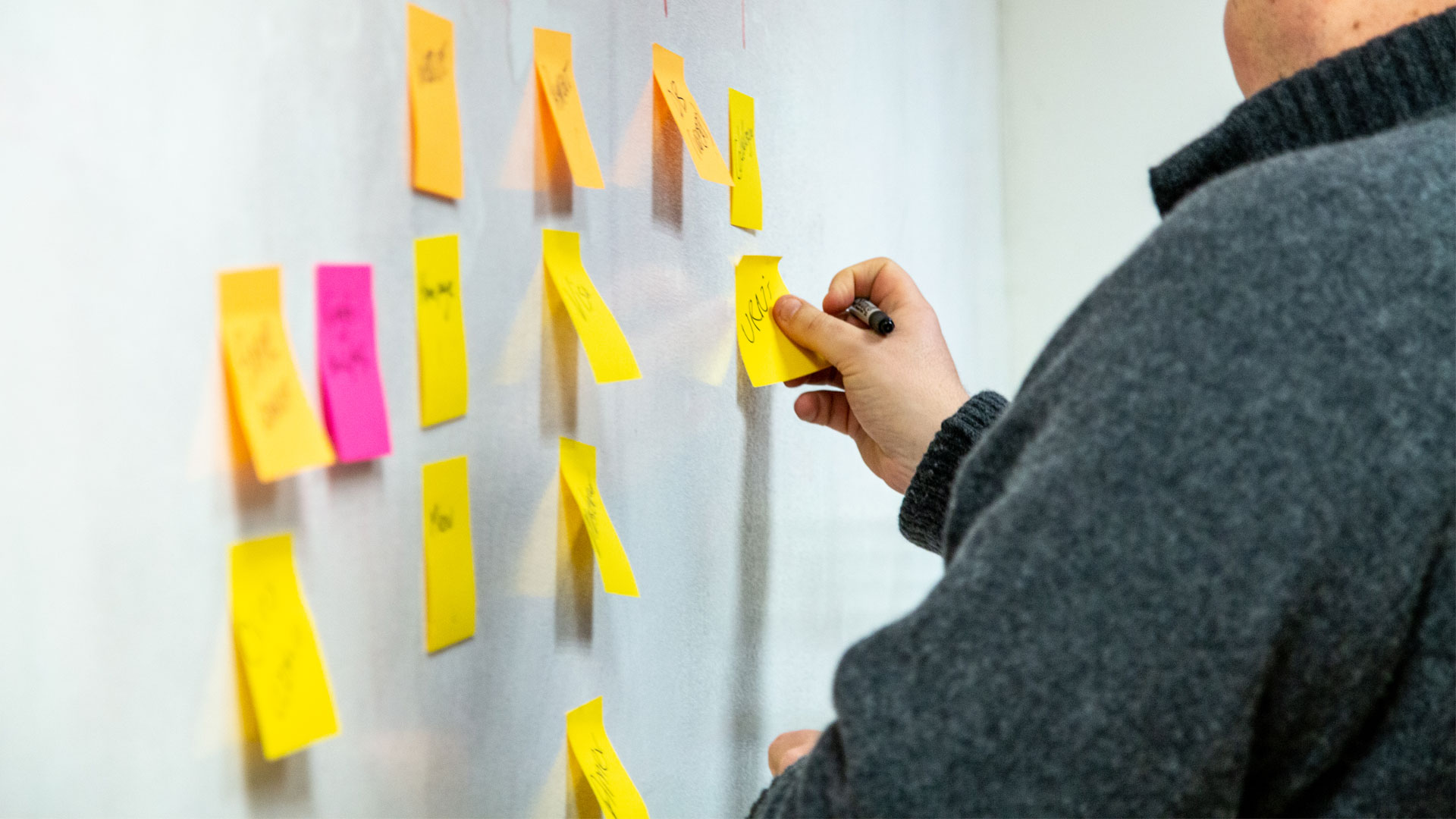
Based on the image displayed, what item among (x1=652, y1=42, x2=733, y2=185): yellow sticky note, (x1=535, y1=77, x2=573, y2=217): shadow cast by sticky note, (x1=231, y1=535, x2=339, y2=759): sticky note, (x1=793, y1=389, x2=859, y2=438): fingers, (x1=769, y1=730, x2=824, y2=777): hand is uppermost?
(x1=652, y1=42, x2=733, y2=185): yellow sticky note

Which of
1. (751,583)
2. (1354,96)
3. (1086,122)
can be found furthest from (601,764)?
(1086,122)

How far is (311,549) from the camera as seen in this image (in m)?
0.45

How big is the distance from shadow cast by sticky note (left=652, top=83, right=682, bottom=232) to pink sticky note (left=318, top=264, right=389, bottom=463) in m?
0.25

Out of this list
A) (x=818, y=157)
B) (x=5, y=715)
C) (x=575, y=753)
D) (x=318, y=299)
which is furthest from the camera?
(x=818, y=157)

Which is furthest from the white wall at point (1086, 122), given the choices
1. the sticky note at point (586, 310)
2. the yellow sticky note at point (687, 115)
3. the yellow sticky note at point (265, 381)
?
the yellow sticky note at point (265, 381)

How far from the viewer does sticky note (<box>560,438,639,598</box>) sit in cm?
61

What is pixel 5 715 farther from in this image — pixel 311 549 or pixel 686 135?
pixel 686 135

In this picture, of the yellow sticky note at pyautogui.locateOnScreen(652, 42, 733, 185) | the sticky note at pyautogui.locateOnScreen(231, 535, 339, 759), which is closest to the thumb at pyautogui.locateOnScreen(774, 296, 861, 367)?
the yellow sticky note at pyautogui.locateOnScreen(652, 42, 733, 185)

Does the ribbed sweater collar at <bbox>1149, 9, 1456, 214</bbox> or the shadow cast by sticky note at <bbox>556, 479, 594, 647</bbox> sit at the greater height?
the ribbed sweater collar at <bbox>1149, 9, 1456, 214</bbox>

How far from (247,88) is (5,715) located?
244mm

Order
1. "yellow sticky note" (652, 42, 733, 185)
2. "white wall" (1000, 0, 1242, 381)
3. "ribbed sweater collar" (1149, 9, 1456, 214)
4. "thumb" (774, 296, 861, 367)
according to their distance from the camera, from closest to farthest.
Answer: "ribbed sweater collar" (1149, 9, 1456, 214), "yellow sticky note" (652, 42, 733, 185), "thumb" (774, 296, 861, 367), "white wall" (1000, 0, 1242, 381)

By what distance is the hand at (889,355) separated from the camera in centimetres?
80

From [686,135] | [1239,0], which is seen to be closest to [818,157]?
[686,135]

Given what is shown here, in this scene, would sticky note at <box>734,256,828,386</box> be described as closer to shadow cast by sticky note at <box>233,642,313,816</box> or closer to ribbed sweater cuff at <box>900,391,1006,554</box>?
ribbed sweater cuff at <box>900,391,1006,554</box>
